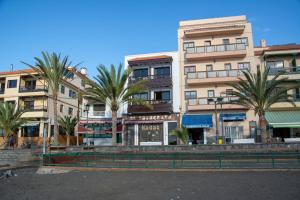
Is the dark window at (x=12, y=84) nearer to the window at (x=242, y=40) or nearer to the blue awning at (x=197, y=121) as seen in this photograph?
the blue awning at (x=197, y=121)

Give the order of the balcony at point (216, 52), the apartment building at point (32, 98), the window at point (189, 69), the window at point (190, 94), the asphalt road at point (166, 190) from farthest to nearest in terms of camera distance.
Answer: the apartment building at point (32, 98)
the window at point (189, 69)
the window at point (190, 94)
the balcony at point (216, 52)
the asphalt road at point (166, 190)

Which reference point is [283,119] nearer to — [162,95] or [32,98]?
[162,95]

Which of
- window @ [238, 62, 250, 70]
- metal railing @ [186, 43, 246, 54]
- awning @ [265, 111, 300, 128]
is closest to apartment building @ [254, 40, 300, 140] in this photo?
awning @ [265, 111, 300, 128]

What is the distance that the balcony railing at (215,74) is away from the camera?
32.2 meters

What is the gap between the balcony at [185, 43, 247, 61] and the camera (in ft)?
108

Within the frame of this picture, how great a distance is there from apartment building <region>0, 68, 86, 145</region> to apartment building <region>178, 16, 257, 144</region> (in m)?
17.8

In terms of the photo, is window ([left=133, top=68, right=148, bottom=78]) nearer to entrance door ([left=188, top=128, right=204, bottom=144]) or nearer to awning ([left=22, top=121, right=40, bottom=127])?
entrance door ([left=188, top=128, right=204, bottom=144])

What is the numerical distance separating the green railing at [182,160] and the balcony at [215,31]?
22446mm

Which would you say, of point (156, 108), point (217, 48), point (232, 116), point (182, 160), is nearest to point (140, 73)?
point (156, 108)

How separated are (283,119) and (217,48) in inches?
467

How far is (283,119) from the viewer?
1115 inches

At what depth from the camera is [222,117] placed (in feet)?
104

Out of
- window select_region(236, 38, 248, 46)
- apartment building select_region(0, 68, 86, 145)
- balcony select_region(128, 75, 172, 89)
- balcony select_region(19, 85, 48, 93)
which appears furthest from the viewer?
balcony select_region(19, 85, 48, 93)

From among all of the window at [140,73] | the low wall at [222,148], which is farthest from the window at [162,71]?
the low wall at [222,148]
